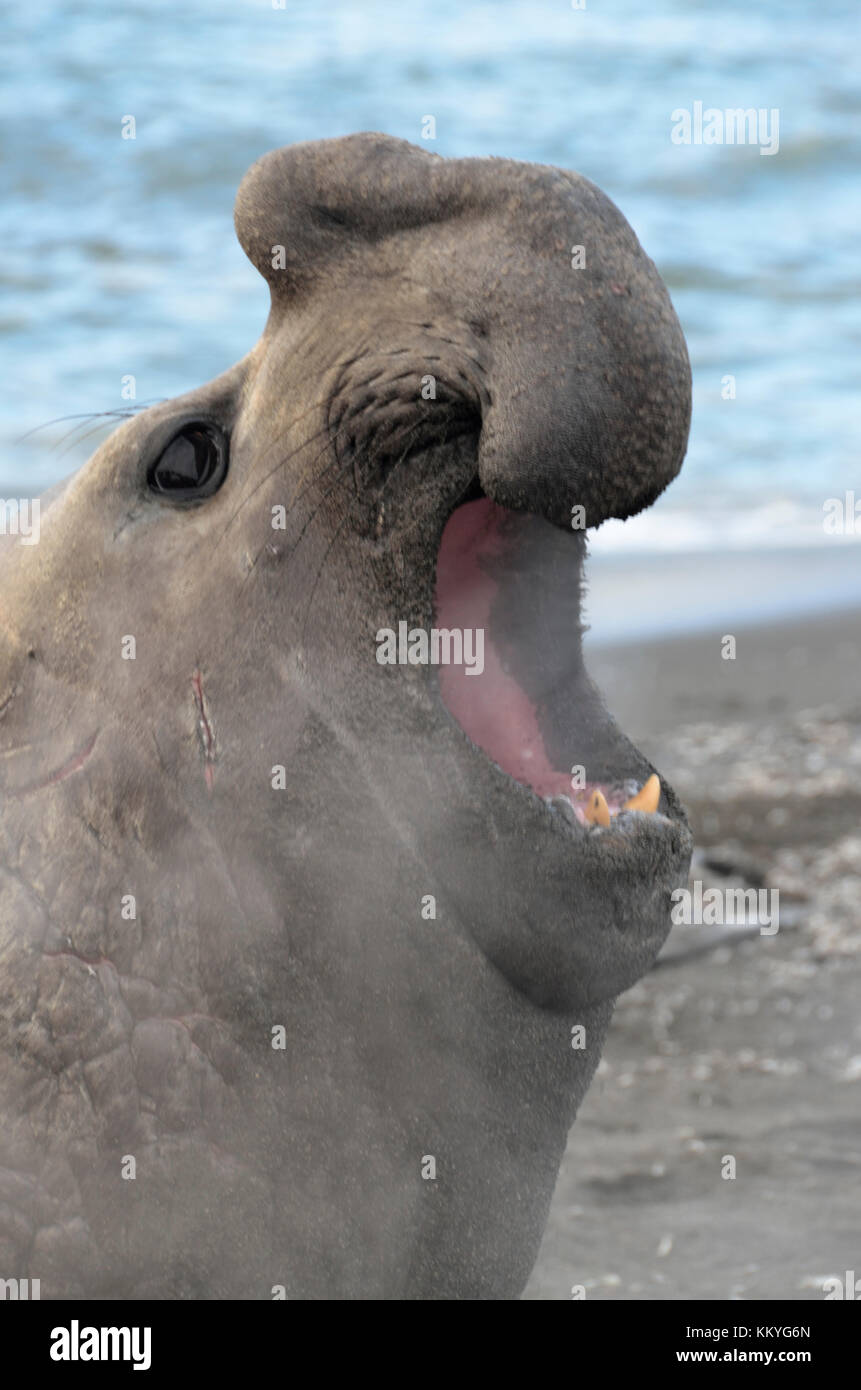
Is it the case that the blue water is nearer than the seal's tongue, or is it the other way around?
the seal's tongue

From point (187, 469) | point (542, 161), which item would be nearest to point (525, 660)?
point (187, 469)

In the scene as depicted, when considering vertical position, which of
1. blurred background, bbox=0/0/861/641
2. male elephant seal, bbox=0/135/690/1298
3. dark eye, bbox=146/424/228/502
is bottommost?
male elephant seal, bbox=0/135/690/1298

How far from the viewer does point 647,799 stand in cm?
272

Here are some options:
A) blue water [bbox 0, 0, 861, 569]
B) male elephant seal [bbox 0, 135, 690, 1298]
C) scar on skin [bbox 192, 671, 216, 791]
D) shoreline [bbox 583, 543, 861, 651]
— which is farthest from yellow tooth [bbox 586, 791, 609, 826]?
Answer: blue water [bbox 0, 0, 861, 569]

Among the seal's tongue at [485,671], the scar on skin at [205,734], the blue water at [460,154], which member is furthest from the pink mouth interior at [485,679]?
the blue water at [460,154]

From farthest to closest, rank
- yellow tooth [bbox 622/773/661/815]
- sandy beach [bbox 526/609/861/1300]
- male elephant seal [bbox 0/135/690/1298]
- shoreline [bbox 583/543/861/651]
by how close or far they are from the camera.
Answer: shoreline [bbox 583/543/861/651] → sandy beach [bbox 526/609/861/1300] → yellow tooth [bbox 622/773/661/815] → male elephant seal [bbox 0/135/690/1298]

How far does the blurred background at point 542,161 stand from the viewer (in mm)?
12906

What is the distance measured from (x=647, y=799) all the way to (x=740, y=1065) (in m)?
3.21

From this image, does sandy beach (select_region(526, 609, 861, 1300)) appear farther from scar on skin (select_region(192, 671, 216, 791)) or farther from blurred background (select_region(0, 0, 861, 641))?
blurred background (select_region(0, 0, 861, 641))

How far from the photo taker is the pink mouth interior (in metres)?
2.79

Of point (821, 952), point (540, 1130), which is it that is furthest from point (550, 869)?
point (821, 952)

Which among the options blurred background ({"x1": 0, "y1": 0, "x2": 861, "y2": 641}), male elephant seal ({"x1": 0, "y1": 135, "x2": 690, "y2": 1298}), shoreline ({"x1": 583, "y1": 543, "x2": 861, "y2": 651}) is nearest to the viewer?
male elephant seal ({"x1": 0, "y1": 135, "x2": 690, "y2": 1298})

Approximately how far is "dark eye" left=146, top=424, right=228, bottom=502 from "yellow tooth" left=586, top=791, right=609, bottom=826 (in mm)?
766
